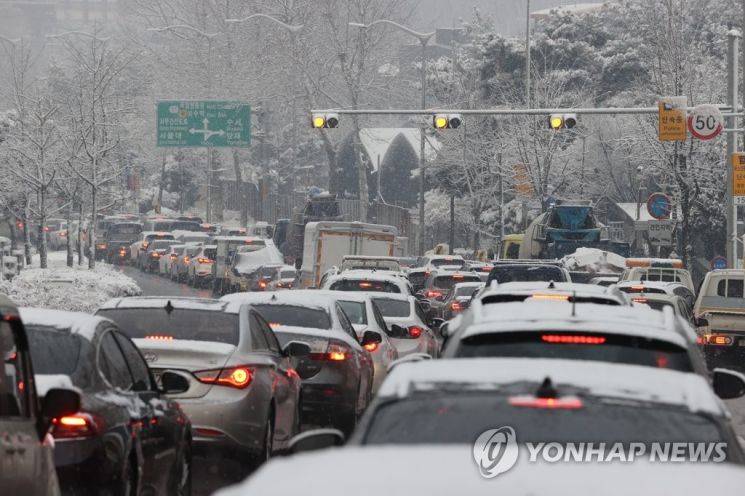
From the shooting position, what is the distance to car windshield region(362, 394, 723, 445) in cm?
536

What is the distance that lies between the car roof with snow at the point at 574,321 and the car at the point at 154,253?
184ft

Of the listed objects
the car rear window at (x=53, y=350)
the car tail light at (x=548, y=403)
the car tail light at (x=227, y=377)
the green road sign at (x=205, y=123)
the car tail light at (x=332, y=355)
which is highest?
the green road sign at (x=205, y=123)

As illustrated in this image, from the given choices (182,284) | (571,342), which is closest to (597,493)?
(571,342)

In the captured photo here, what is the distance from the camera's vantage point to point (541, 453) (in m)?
5.22

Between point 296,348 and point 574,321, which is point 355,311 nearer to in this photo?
point 296,348

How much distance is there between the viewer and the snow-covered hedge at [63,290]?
36.0 m

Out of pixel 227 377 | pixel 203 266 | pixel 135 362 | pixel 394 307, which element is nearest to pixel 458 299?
pixel 394 307

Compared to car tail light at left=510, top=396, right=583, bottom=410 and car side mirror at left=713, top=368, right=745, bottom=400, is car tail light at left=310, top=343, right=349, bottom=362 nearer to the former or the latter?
car side mirror at left=713, top=368, right=745, bottom=400

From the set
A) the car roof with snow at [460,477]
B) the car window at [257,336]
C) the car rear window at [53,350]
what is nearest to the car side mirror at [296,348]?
the car window at [257,336]

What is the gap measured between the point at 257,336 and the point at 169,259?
158 feet

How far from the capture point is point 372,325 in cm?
1992

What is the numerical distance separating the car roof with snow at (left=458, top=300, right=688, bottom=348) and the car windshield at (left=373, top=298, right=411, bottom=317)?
1536cm

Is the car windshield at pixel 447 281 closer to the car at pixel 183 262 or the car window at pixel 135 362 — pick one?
the car at pixel 183 262

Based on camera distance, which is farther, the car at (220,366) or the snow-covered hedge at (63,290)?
the snow-covered hedge at (63,290)
